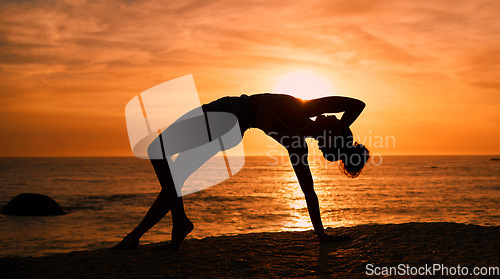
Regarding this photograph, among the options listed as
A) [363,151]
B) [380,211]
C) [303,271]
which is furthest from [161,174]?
[380,211]

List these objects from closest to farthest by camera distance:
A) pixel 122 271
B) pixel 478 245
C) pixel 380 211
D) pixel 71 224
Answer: pixel 122 271, pixel 478 245, pixel 71 224, pixel 380 211

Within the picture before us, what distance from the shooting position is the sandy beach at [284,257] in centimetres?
429

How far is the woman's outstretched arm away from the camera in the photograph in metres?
4.98

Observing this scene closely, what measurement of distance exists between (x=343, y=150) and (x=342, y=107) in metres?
0.60

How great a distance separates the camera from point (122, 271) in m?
4.31

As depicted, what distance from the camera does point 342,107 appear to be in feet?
16.5

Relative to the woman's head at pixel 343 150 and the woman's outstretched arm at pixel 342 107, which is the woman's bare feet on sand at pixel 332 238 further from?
the woman's outstretched arm at pixel 342 107

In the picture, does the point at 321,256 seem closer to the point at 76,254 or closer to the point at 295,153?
the point at 295,153

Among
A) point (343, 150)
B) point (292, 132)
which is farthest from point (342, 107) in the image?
point (292, 132)

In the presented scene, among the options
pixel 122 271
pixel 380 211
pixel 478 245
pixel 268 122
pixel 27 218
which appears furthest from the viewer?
pixel 380 211

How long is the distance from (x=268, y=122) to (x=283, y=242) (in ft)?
6.33

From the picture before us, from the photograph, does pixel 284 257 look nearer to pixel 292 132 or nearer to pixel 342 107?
pixel 292 132

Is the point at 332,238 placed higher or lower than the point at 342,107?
lower

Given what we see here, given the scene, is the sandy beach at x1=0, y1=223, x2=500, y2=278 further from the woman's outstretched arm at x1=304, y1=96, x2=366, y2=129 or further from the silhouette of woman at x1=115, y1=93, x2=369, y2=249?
the woman's outstretched arm at x1=304, y1=96, x2=366, y2=129
